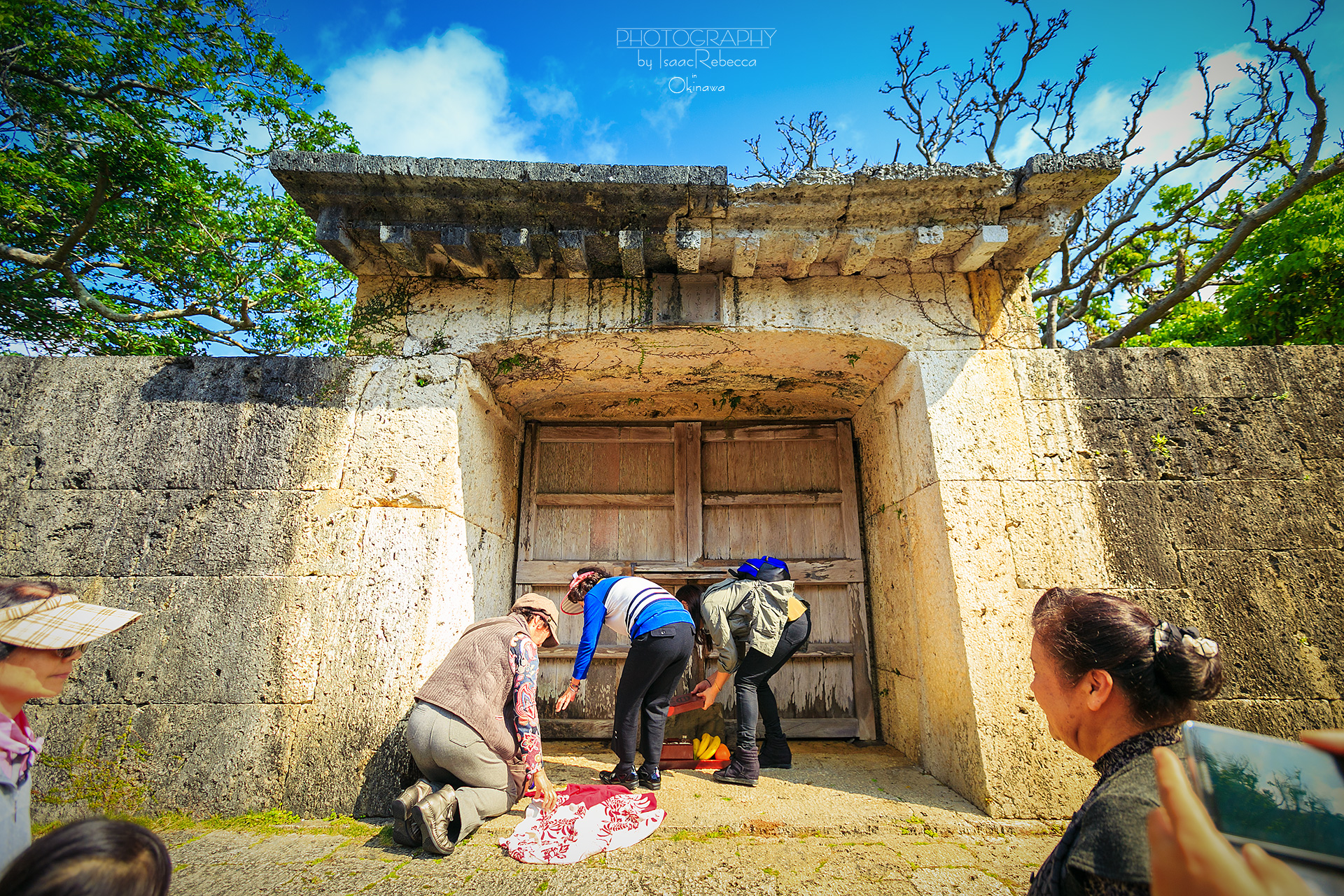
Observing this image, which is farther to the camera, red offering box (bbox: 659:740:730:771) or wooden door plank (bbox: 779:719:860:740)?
wooden door plank (bbox: 779:719:860:740)

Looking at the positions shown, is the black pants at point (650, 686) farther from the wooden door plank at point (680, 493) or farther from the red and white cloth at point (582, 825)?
the wooden door plank at point (680, 493)

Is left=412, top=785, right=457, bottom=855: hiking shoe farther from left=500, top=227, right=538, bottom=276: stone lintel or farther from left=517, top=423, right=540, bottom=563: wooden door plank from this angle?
left=500, top=227, right=538, bottom=276: stone lintel

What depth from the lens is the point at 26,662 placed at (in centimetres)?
155

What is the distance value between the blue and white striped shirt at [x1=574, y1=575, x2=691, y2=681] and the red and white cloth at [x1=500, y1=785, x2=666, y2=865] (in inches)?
25.8

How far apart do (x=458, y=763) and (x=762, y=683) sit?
2056 millimetres

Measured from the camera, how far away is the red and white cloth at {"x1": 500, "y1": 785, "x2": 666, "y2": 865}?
268 centimetres

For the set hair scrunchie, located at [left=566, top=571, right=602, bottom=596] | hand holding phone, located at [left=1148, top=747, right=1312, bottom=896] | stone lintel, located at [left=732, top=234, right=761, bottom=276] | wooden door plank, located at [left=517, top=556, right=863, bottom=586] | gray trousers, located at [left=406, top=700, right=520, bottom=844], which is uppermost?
stone lintel, located at [left=732, top=234, right=761, bottom=276]

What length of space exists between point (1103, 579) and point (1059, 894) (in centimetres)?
274

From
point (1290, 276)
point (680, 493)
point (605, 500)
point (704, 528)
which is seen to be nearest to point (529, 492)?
point (605, 500)

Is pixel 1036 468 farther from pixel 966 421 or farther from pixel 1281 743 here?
pixel 1281 743

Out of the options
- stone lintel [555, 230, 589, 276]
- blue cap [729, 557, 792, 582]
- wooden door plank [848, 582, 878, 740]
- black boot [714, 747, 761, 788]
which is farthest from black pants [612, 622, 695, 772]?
stone lintel [555, 230, 589, 276]

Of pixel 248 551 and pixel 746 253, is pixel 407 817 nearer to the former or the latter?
pixel 248 551

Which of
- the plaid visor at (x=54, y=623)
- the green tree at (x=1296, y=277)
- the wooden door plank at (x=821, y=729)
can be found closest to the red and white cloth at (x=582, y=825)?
the wooden door plank at (x=821, y=729)

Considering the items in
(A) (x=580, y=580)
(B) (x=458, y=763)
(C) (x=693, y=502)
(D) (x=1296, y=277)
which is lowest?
(B) (x=458, y=763)
